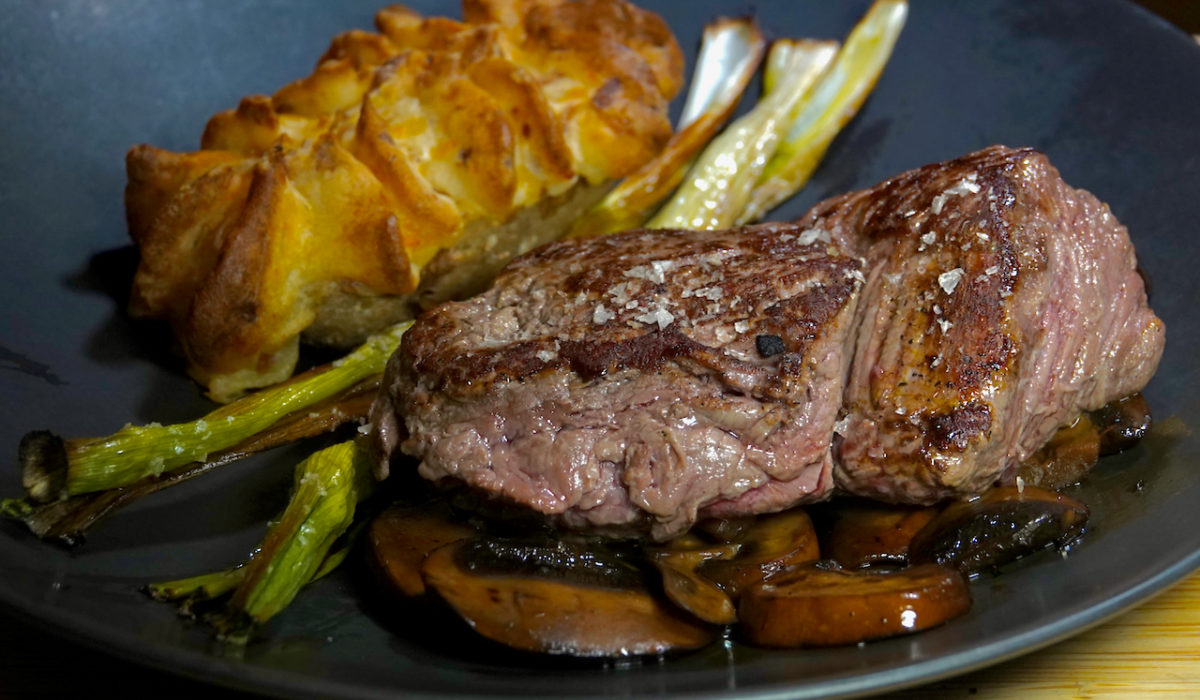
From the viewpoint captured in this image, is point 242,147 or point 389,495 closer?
point 389,495

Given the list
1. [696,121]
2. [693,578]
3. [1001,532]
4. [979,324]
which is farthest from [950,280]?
[696,121]

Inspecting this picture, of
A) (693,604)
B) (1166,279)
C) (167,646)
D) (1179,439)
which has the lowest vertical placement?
(167,646)

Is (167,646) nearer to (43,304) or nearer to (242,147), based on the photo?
(43,304)

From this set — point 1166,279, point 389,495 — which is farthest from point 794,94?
point 389,495

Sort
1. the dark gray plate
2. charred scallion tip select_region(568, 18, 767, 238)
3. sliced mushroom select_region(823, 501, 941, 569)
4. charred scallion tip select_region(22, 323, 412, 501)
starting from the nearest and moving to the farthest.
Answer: the dark gray plate
sliced mushroom select_region(823, 501, 941, 569)
charred scallion tip select_region(22, 323, 412, 501)
charred scallion tip select_region(568, 18, 767, 238)

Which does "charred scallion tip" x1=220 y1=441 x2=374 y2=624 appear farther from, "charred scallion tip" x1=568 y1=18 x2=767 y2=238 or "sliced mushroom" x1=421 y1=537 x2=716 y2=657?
"charred scallion tip" x1=568 y1=18 x2=767 y2=238

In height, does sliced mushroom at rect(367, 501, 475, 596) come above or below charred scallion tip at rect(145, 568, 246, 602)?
above

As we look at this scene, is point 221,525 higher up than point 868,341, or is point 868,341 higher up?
point 868,341

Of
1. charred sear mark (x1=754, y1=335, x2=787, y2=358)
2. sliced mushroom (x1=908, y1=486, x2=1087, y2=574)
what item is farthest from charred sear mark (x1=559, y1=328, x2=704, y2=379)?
sliced mushroom (x1=908, y1=486, x2=1087, y2=574)
